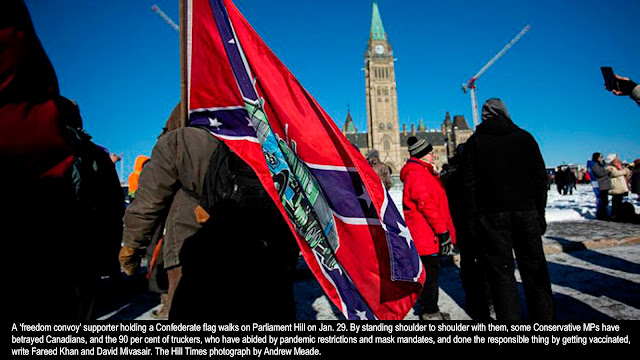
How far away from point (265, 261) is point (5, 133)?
133 cm

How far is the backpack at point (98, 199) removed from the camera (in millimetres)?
2498

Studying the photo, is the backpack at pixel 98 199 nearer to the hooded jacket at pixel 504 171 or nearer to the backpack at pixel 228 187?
the backpack at pixel 228 187

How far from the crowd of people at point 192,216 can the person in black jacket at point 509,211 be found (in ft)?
0.03

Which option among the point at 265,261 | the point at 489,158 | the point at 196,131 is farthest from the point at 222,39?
the point at 489,158

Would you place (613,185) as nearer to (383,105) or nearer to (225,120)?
(225,120)

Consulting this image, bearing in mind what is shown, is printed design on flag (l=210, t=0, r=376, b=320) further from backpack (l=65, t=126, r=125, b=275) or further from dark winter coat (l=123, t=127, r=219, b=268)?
backpack (l=65, t=126, r=125, b=275)

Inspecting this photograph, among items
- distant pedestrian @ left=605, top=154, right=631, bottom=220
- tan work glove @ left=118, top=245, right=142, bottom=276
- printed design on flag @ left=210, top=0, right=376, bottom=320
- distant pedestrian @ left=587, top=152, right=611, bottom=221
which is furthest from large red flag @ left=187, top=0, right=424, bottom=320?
distant pedestrian @ left=587, top=152, right=611, bottom=221

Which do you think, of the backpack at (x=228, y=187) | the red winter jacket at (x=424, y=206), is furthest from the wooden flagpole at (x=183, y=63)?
the red winter jacket at (x=424, y=206)

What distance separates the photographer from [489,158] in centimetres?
Answer: 272

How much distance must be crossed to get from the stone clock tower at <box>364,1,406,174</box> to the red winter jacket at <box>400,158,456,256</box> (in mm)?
75965

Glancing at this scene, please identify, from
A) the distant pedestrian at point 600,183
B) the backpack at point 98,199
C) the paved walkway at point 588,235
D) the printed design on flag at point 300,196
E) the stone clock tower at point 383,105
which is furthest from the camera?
the stone clock tower at point 383,105

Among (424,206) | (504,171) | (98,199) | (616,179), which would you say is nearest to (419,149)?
(424,206)

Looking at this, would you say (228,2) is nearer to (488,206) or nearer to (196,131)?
(196,131)

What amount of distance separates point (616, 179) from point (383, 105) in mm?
76419
